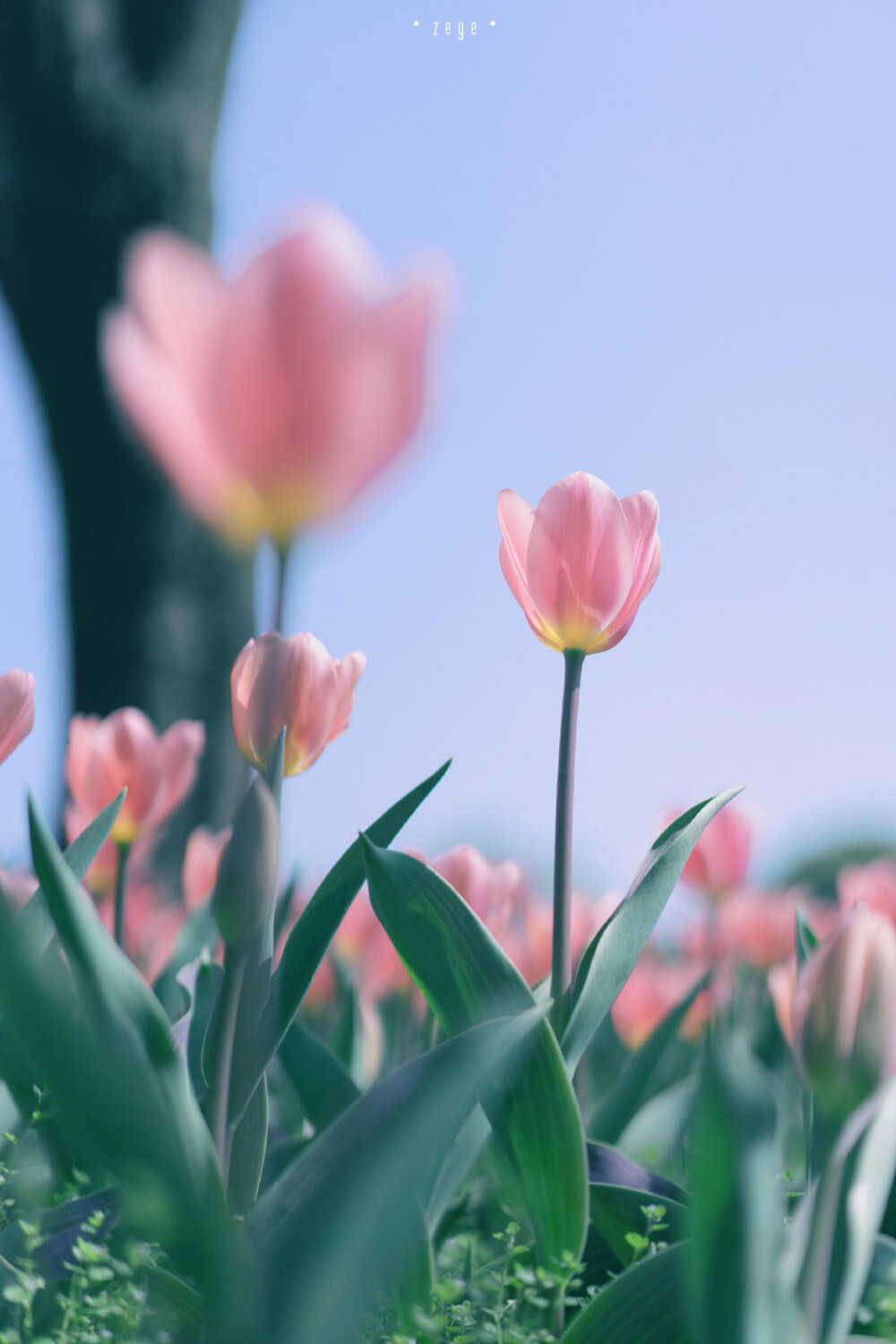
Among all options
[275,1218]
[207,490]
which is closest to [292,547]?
[207,490]

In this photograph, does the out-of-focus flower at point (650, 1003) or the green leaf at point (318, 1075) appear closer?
the green leaf at point (318, 1075)

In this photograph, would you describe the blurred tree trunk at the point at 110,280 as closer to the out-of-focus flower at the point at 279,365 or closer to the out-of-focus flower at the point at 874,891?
the out-of-focus flower at the point at 874,891

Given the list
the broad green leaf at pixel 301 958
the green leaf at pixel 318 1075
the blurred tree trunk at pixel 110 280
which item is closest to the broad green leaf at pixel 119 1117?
the broad green leaf at pixel 301 958

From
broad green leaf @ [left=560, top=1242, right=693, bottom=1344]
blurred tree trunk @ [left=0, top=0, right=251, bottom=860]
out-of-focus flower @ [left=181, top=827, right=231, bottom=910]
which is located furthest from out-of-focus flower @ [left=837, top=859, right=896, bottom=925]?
blurred tree trunk @ [left=0, top=0, right=251, bottom=860]

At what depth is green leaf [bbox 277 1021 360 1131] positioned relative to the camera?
1.07 metres

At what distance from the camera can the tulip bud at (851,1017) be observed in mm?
574

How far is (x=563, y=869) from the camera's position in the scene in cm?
83

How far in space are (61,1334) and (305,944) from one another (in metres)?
0.29

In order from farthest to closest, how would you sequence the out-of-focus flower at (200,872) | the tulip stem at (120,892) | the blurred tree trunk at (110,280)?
the blurred tree trunk at (110,280)
the out-of-focus flower at (200,872)
the tulip stem at (120,892)

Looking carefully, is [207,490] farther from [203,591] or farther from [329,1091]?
[203,591]

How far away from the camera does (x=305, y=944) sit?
0.78 metres

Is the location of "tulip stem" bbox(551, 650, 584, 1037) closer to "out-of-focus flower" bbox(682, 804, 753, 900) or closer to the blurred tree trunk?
"out-of-focus flower" bbox(682, 804, 753, 900)

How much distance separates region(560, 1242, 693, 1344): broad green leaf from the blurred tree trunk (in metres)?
4.11

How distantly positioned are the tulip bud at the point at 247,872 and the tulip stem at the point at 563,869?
262 millimetres
